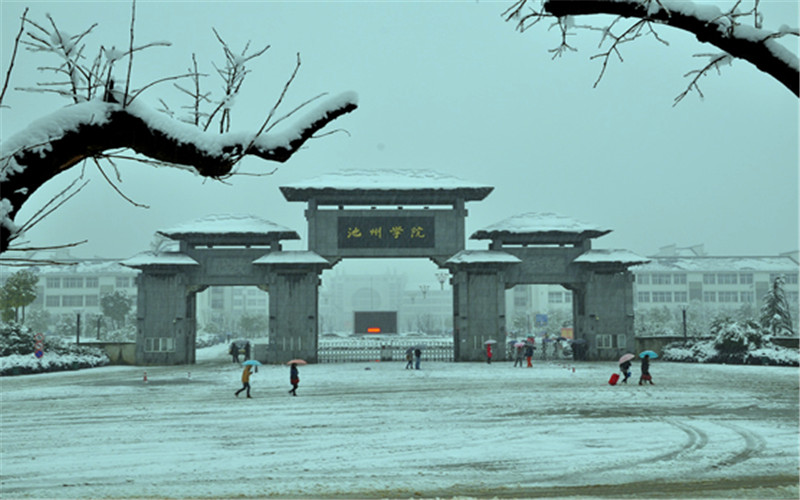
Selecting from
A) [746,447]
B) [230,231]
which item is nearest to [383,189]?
[230,231]

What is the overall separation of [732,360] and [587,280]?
890 centimetres

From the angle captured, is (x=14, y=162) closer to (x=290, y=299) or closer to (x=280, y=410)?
(x=280, y=410)

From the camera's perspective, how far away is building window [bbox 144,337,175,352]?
3678 centimetres

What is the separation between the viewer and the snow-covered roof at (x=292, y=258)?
36.1m

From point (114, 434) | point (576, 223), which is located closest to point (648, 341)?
point (576, 223)

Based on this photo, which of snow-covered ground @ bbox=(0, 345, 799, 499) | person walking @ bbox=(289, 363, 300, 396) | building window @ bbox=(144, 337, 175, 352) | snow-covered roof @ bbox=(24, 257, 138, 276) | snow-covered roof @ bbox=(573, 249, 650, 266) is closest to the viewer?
snow-covered ground @ bbox=(0, 345, 799, 499)

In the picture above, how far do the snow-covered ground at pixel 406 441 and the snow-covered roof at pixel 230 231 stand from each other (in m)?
14.8

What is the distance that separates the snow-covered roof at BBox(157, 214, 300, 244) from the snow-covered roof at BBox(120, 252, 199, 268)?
1.19 metres

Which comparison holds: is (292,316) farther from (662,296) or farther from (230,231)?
(662,296)

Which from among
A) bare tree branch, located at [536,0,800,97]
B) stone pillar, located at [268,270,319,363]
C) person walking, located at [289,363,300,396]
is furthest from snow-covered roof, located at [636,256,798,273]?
bare tree branch, located at [536,0,800,97]

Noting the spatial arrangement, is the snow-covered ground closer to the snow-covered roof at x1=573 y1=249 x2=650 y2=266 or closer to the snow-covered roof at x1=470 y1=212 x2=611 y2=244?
the snow-covered roof at x1=573 y1=249 x2=650 y2=266

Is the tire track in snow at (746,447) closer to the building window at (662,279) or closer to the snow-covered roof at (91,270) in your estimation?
the building window at (662,279)

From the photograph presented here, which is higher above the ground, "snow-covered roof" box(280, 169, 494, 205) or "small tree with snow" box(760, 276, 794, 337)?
"snow-covered roof" box(280, 169, 494, 205)

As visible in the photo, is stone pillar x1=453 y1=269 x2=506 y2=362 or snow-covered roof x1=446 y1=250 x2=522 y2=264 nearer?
snow-covered roof x1=446 y1=250 x2=522 y2=264
